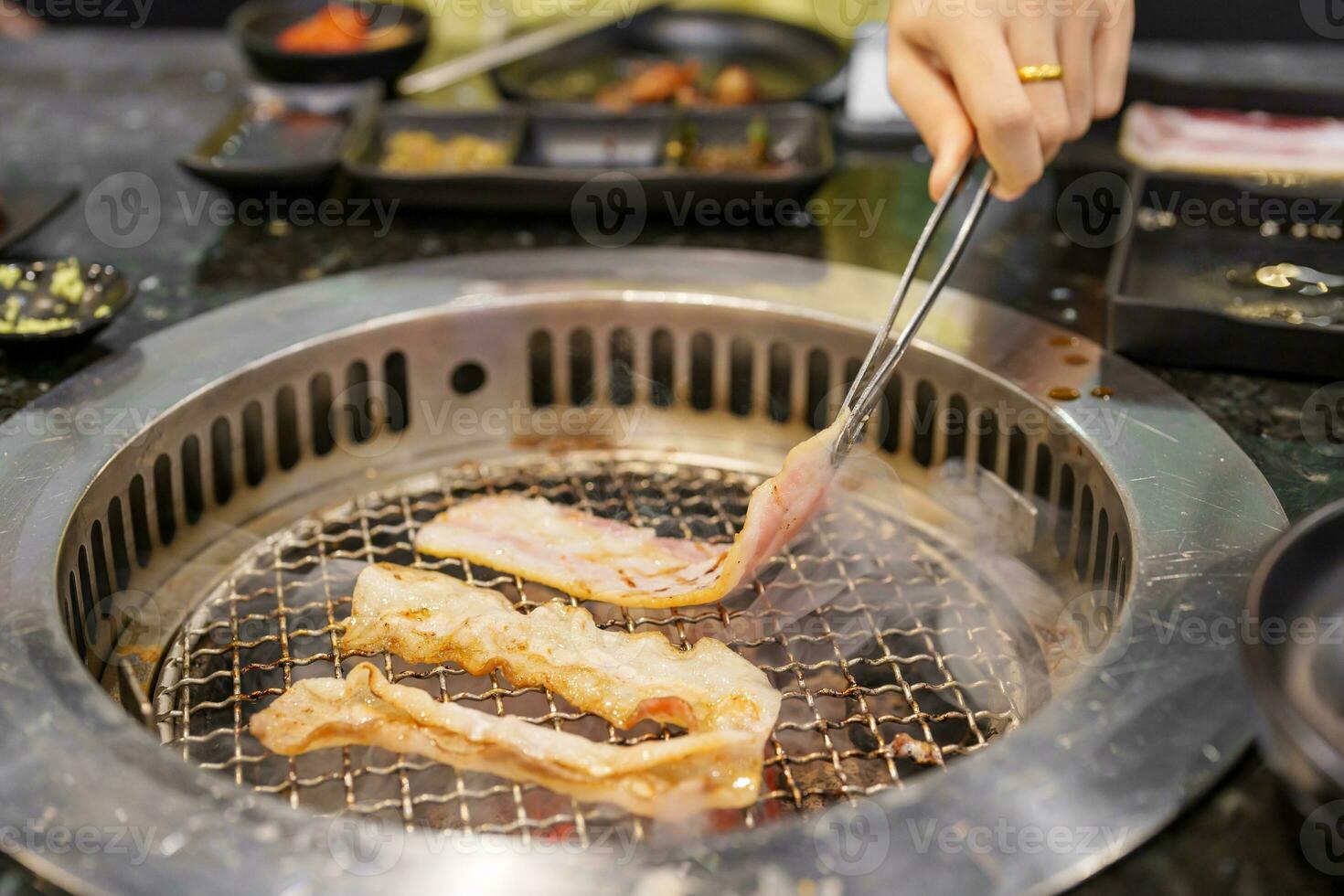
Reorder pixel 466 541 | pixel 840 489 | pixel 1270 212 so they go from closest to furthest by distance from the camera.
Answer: pixel 466 541, pixel 840 489, pixel 1270 212

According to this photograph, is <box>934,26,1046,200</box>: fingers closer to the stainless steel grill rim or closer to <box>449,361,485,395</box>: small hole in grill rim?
the stainless steel grill rim

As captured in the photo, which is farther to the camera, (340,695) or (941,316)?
(941,316)

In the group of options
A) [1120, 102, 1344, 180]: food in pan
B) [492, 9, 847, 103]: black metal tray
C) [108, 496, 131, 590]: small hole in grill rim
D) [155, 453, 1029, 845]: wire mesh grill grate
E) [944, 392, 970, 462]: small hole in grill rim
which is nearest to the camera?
[155, 453, 1029, 845]: wire mesh grill grate

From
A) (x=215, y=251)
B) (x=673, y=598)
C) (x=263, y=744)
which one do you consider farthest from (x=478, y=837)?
(x=215, y=251)

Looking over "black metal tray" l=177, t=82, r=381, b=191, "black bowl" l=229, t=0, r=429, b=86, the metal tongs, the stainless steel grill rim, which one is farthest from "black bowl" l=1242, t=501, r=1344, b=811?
"black bowl" l=229, t=0, r=429, b=86

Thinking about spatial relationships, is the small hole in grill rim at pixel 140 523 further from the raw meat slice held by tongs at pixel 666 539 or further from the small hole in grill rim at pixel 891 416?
the small hole in grill rim at pixel 891 416

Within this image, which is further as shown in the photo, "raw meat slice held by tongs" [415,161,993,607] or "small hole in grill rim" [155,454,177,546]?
"small hole in grill rim" [155,454,177,546]

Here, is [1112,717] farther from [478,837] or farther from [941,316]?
[941,316]
